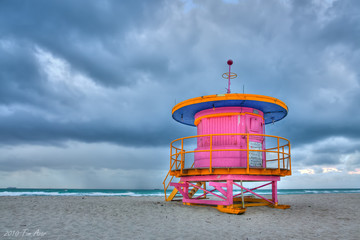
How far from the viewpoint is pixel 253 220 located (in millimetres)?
9109

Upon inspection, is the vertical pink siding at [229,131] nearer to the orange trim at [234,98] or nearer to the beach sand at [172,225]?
the orange trim at [234,98]

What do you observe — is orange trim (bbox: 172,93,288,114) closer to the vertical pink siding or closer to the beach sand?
the vertical pink siding

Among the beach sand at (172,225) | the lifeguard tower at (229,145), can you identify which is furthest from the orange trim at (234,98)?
the beach sand at (172,225)

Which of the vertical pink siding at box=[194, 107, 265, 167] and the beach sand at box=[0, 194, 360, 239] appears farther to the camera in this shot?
the vertical pink siding at box=[194, 107, 265, 167]

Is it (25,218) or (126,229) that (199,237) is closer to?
(126,229)

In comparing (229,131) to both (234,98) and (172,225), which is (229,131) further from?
(172,225)

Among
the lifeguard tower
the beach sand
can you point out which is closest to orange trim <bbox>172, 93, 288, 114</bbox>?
the lifeguard tower

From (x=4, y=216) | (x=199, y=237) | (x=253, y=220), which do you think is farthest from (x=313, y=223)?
(x=4, y=216)

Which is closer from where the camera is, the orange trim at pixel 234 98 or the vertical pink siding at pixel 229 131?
the orange trim at pixel 234 98

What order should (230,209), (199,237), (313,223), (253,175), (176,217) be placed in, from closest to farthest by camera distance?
(199,237) → (313,223) → (176,217) → (230,209) → (253,175)

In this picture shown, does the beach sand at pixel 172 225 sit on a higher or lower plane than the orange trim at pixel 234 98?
lower

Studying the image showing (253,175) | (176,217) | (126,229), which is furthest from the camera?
(253,175)

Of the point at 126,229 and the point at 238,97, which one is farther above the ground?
the point at 238,97

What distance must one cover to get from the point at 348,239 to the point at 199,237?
359cm
